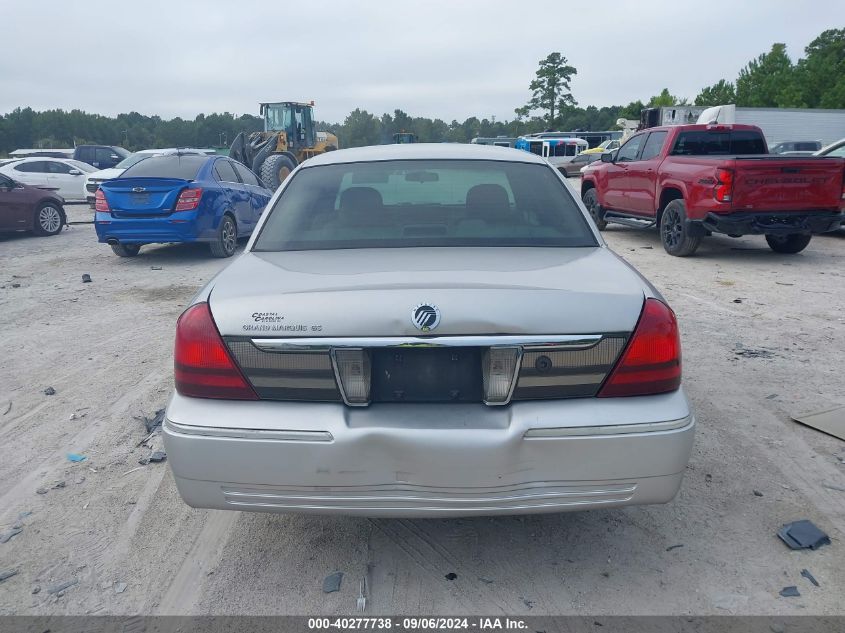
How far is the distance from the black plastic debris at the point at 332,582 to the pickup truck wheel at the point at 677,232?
8859 millimetres

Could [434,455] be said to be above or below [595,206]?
above

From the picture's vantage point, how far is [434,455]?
2.38m

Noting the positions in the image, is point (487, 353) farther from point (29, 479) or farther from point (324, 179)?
point (29, 479)

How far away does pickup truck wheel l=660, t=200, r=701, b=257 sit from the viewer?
1036 centimetres

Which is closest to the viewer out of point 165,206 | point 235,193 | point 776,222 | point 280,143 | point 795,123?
point 776,222

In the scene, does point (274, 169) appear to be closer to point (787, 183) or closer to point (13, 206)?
point (13, 206)

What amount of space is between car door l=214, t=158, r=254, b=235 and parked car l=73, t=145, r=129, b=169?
15903mm

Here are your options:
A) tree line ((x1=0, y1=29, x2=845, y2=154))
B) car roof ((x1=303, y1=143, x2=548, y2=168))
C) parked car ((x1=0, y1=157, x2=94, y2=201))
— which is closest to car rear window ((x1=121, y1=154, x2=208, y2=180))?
car roof ((x1=303, y1=143, x2=548, y2=168))


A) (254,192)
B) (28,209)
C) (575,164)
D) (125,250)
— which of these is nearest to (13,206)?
(28,209)

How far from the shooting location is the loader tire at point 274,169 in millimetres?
18297

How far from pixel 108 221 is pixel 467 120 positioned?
347 feet

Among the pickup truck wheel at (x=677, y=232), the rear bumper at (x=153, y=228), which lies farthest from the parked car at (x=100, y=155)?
the pickup truck wheel at (x=677, y=232)

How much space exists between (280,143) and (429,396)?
20.5m

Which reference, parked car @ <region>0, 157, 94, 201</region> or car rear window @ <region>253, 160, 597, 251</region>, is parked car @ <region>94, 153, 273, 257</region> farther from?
parked car @ <region>0, 157, 94, 201</region>
